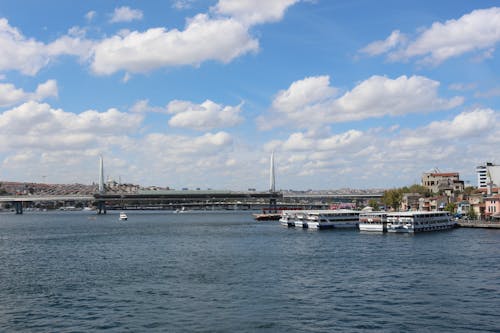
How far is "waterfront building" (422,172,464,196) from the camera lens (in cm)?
17600

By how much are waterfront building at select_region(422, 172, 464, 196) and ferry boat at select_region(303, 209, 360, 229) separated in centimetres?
6268

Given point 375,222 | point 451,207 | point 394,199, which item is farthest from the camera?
point 394,199

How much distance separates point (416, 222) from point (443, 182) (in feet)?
308

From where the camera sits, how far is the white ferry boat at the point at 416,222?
318 feet

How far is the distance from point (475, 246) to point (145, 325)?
5171 cm

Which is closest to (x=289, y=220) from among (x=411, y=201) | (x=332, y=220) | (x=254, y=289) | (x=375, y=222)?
(x=332, y=220)

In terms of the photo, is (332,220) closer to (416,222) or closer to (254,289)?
(416,222)

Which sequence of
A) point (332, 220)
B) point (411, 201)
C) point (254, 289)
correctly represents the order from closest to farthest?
point (254, 289), point (332, 220), point (411, 201)

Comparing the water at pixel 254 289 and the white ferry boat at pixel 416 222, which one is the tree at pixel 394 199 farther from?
the water at pixel 254 289

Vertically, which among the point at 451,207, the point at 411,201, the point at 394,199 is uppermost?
the point at 394,199

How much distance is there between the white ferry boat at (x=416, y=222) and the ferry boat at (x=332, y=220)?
17900 mm

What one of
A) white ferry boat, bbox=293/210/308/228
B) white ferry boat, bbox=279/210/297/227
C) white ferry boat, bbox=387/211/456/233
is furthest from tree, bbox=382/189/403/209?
white ferry boat, bbox=387/211/456/233

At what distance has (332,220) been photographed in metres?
119

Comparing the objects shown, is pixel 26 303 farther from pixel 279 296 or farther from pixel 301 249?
pixel 301 249
